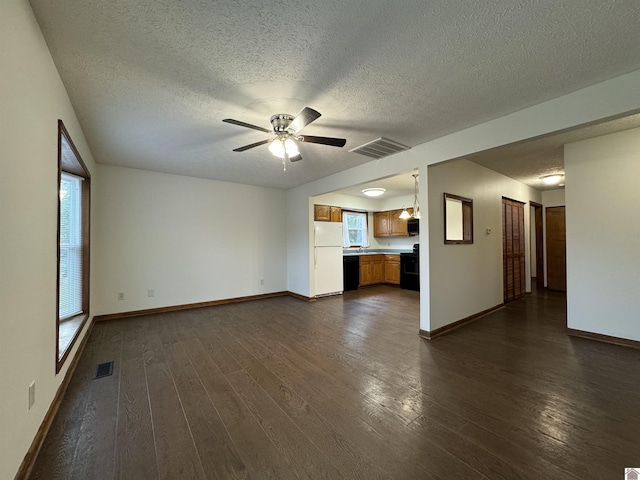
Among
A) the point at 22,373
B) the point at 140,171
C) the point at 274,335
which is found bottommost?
the point at 274,335

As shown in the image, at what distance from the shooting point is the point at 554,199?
6102 mm

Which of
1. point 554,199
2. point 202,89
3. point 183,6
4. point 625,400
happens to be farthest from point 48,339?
point 554,199

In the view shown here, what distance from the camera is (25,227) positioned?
143 cm

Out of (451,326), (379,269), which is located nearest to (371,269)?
(379,269)

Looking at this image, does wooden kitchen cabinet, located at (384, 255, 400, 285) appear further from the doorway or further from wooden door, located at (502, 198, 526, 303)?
the doorway

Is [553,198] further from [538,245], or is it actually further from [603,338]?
[603,338]

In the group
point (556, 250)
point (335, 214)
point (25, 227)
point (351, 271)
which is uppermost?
point (335, 214)

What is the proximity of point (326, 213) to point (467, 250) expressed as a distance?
3001mm

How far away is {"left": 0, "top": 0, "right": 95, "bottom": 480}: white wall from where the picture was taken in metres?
1.18

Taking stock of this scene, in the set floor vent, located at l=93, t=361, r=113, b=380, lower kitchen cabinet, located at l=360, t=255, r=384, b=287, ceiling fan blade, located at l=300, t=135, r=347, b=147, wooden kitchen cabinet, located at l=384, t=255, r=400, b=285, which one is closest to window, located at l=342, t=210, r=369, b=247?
lower kitchen cabinet, located at l=360, t=255, r=384, b=287

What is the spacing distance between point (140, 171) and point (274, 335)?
11.9ft

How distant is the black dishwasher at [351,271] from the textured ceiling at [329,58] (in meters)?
4.17

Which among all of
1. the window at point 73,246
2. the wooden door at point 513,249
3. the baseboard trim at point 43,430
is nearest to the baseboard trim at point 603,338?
the wooden door at point 513,249

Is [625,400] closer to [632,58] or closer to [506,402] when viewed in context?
[506,402]
